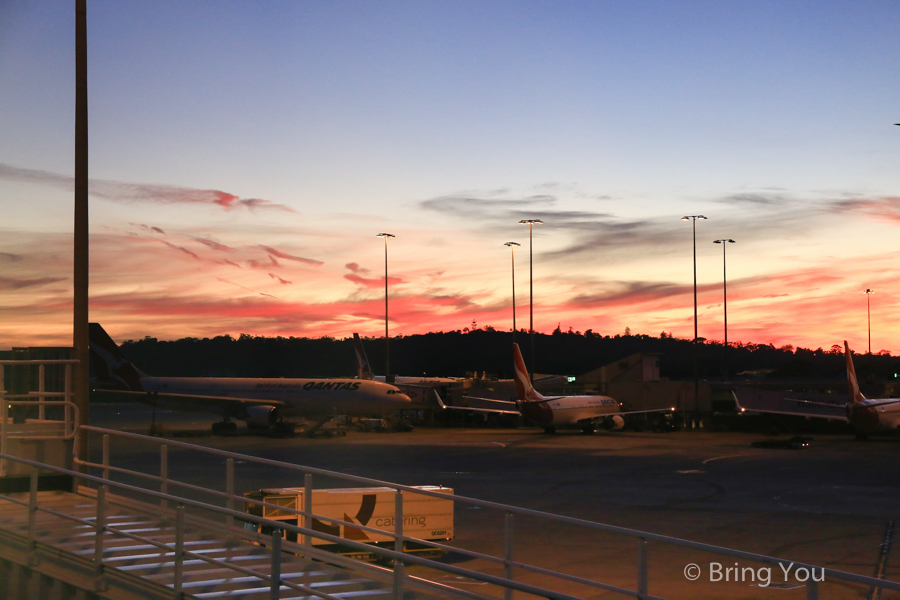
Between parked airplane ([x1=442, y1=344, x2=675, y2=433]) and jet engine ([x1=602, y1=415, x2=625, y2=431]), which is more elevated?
parked airplane ([x1=442, y1=344, x2=675, y2=433])

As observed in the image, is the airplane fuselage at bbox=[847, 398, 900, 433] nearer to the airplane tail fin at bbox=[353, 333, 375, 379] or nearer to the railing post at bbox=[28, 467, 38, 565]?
the airplane tail fin at bbox=[353, 333, 375, 379]

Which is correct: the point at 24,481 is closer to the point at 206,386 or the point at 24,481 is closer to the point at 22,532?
the point at 22,532

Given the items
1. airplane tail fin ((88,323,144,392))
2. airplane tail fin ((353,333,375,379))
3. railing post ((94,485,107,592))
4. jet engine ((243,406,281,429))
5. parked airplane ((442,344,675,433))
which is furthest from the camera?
airplane tail fin ((353,333,375,379))

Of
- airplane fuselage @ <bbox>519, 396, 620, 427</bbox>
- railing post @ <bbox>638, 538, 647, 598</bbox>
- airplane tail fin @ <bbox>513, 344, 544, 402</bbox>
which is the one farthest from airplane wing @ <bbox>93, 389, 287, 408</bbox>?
railing post @ <bbox>638, 538, 647, 598</bbox>

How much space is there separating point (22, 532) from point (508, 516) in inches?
224

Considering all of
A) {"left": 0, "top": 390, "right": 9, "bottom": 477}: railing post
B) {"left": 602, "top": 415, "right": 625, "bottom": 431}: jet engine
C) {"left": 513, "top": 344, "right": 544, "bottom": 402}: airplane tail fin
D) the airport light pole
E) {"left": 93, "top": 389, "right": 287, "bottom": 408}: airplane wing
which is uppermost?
the airport light pole

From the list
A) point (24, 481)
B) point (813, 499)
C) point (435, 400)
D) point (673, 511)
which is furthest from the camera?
point (435, 400)

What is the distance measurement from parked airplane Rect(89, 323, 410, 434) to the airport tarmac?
11.6ft

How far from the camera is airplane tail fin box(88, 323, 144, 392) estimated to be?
58.6 m

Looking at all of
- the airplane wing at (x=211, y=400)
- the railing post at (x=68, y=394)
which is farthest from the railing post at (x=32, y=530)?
the airplane wing at (x=211, y=400)

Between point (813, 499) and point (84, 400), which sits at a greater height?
point (84, 400)

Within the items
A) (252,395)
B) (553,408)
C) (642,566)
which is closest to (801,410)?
(553,408)

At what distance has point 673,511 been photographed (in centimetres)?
2172

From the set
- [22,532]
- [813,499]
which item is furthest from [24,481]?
[813,499]
